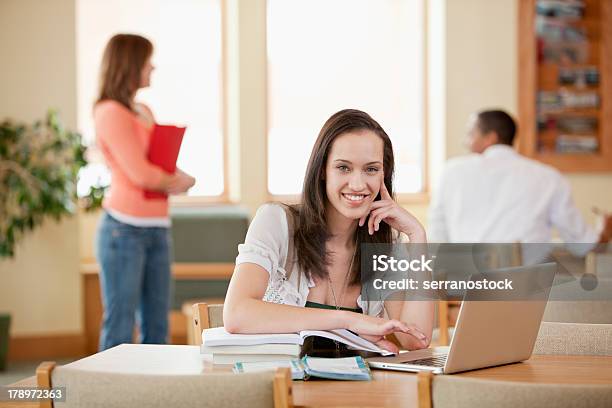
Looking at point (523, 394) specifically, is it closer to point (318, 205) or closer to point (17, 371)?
point (318, 205)

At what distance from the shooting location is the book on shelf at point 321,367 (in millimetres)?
1901

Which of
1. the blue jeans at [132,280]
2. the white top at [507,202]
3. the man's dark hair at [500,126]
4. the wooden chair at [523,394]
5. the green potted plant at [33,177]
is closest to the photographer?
the wooden chair at [523,394]

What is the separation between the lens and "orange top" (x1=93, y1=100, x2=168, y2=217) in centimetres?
373

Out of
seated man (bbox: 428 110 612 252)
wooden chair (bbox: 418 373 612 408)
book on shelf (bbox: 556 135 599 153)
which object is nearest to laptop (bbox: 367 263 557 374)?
wooden chair (bbox: 418 373 612 408)

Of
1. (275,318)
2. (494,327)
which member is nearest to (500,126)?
(275,318)

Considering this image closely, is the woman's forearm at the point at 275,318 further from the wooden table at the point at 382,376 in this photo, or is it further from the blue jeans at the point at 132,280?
the blue jeans at the point at 132,280

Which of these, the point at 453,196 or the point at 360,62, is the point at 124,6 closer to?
the point at 360,62

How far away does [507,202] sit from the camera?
4.66 m

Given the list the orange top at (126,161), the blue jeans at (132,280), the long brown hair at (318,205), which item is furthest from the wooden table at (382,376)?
the orange top at (126,161)

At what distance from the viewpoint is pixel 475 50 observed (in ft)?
21.4

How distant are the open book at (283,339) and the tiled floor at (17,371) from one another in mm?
3339

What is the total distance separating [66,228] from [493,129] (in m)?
2.62

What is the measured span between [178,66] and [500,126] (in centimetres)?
265

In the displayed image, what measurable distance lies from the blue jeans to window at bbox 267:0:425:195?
9.94 ft
